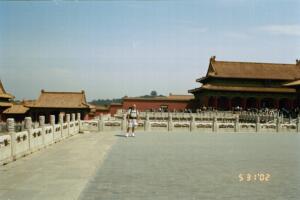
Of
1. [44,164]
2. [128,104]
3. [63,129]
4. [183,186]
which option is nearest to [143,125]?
[63,129]

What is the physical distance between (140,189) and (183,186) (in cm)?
89

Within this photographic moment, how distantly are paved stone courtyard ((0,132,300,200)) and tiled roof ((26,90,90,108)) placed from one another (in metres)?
34.3

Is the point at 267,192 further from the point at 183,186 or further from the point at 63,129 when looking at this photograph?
the point at 63,129

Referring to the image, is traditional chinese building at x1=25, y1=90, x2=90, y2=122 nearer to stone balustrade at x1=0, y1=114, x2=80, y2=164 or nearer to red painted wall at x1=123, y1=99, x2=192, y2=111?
red painted wall at x1=123, y1=99, x2=192, y2=111

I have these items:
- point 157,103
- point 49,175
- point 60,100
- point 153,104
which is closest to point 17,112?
point 60,100

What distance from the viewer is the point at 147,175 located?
26.8 ft

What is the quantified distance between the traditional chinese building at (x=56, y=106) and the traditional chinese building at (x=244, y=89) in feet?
54.6

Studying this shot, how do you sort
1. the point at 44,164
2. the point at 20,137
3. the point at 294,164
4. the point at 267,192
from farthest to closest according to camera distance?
1. the point at 20,137
2. the point at 294,164
3. the point at 44,164
4. the point at 267,192

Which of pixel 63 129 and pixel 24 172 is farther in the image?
pixel 63 129

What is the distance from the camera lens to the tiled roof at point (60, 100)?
150ft

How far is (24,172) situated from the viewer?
332 inches
